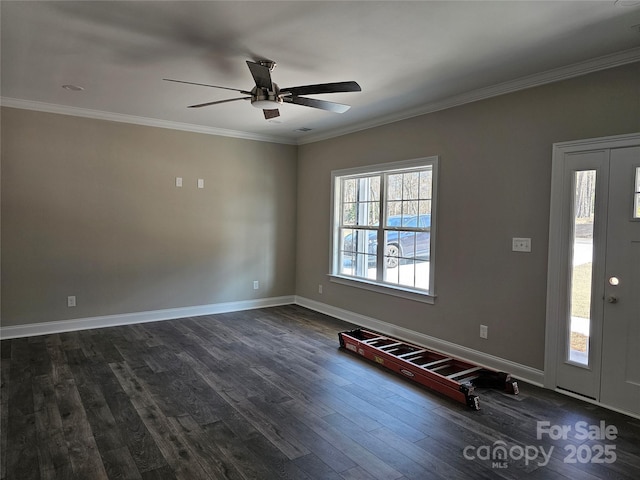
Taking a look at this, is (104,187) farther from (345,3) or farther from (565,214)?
(565,214)

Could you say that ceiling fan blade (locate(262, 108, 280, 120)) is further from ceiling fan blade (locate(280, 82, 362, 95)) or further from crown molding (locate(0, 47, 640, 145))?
crown molding (locate(0, 47, 640, 145))

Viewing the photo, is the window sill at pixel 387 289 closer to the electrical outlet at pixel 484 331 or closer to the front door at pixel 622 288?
the electrical outlet at pixel 484 331

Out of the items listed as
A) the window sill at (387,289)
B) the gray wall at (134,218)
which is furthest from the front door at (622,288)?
the gray wall at (134,218)

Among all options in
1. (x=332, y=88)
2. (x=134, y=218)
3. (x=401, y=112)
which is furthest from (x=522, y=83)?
(x=134, y=218)

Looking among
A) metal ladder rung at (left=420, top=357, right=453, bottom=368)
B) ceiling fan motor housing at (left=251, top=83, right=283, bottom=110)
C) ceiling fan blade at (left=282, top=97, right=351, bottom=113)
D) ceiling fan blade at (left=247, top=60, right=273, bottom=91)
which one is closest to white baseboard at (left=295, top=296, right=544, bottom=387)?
metal ladder rung at (left=420, top=357, right=453, bottom=368)

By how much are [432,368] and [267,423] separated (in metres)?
1.69

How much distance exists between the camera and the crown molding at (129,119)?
4.53 metres

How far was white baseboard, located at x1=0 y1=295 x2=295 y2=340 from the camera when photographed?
183 inches

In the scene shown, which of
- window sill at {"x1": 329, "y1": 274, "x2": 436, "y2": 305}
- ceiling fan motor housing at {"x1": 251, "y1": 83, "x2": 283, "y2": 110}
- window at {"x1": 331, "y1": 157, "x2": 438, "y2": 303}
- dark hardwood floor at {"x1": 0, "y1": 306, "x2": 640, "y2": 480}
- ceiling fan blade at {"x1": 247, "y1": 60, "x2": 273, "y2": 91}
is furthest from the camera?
window at {"x1": 331, "y1": 157, "x2": 438, "y2": 303}

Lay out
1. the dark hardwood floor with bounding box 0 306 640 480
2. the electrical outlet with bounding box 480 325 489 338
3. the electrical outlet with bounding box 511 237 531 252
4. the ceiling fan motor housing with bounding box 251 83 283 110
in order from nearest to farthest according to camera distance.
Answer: the dark hardwood floor with bounding box 0 306 640 480
the ceiling fan motor housing with bounding box 251 83 283 110
the electrical outlet with bounding box 511 237 531 252
the electrical outlet with bounding box 480 325 489 338

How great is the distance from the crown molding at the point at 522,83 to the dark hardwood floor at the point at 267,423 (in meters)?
Result: 2.62

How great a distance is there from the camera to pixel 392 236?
5.06 meters

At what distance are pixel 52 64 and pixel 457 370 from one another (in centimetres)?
452

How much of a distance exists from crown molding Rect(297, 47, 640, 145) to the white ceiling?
1 cm
